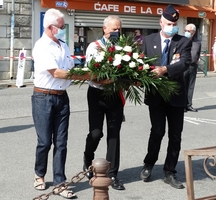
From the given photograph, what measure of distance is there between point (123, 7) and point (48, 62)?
18158 millimetres

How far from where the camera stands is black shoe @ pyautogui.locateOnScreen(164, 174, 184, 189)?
6.22m

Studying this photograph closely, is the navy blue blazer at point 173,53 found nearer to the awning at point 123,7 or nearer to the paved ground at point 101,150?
the paved ground at point 101,150

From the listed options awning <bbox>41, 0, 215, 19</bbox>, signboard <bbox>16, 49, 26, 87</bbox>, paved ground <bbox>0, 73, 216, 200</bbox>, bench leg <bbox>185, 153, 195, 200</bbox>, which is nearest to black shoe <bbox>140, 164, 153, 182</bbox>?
paved ground <bbox>0, 73, 216, 200</bbox>

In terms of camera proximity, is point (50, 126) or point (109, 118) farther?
point (109, 118)

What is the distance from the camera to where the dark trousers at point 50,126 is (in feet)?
18.8

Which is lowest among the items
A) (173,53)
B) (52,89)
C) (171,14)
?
(52,89)

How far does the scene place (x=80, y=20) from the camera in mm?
22297

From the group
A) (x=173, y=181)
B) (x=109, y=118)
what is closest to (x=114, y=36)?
(x=109, y=118)

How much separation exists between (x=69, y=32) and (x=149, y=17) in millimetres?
4518

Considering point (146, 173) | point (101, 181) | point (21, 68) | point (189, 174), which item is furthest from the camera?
point (21, 68)

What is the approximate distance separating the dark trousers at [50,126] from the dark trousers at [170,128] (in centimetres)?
104

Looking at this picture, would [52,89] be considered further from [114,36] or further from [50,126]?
[114,36]

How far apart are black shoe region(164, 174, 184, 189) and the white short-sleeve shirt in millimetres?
1653

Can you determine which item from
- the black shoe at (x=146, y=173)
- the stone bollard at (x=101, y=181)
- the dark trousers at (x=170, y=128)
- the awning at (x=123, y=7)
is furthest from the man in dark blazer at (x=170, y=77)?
the awning at (x=123, y=7)
